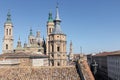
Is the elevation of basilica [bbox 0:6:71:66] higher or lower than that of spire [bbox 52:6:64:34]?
lower

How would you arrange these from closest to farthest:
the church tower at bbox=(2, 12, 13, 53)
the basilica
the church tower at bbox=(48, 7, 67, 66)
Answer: the basilica
the church tower at bbox=(48, 7, 67, 66)
the church tower at bbox=(2, 12, 13, 53)

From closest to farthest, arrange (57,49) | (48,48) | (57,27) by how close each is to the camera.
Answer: (57,49)
(57,27)
(48,48)

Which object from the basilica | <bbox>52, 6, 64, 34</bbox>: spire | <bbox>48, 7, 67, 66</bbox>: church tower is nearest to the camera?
the basilica

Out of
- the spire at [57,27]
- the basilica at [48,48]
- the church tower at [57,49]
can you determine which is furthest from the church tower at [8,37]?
the church tower at [57,49]

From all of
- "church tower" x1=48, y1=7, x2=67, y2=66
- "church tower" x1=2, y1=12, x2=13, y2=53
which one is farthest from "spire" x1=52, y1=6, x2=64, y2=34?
"church tower" x1=2, y1=12, x2=13, y2=53

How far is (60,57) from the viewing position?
286 ft

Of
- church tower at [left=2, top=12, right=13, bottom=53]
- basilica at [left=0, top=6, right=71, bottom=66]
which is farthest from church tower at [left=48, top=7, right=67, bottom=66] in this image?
church tower at [left=2, top=12, right=13, bottom=53]

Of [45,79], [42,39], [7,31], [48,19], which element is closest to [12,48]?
[7,31]

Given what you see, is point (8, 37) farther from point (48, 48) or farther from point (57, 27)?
point (57, 27)

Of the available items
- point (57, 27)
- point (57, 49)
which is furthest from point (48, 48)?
point (57, 27)

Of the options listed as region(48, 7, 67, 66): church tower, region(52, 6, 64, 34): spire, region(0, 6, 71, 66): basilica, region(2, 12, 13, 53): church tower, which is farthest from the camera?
region(2, 12, 13, 53): church tower

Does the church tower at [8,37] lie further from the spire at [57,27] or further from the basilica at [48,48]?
the spire at [57,27]

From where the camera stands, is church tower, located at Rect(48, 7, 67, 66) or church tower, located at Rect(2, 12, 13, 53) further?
church tower, located at Rect(2, 12, 13, 53)

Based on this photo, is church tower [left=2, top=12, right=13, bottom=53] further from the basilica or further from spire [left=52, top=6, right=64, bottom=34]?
spire [left=52, top=6, right=64, bottom=34]
